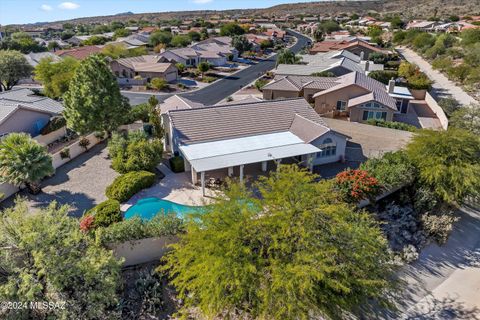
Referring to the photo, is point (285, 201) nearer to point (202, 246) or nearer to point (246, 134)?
point (202, 246)

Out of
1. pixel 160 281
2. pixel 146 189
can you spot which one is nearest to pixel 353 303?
pixel 160 281

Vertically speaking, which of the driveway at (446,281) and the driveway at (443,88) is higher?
the driveway at (443,88)

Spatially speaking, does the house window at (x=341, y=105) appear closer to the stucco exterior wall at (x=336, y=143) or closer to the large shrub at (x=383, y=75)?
the stucco exterior wall at (x=336, y=143)

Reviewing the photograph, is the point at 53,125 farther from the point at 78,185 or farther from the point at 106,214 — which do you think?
the point at 106,214

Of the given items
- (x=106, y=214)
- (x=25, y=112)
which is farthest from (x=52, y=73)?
(x=106, y=214)

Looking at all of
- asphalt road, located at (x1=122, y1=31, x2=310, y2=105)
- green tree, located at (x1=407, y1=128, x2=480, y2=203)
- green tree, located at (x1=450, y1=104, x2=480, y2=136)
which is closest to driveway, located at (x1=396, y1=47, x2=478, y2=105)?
green tree, located at (x1=450, y1=104, x2=480, y2=136)

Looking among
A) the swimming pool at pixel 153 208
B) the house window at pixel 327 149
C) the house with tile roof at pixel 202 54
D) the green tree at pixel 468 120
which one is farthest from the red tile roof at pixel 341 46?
the swimming pool at pixel 153 208
